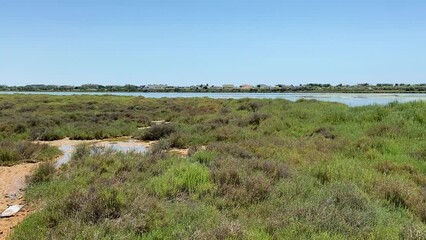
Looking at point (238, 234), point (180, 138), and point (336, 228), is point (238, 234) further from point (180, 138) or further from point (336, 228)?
point (180, 138)

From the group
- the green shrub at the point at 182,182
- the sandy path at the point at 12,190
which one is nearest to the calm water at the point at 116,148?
the sandy path at the point at 12,190

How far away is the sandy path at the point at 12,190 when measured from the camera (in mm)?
6328

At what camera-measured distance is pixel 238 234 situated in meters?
4.73

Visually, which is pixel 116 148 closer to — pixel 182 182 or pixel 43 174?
pixel 43 174

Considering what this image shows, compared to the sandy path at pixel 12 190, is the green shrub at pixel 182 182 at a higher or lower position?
higher

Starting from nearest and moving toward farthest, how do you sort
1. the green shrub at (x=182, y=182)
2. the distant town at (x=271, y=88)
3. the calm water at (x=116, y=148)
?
the green shrub at (x=182, y=182) < the calm water at (x=116, y=148) < the distant town at (x=271, y=88)

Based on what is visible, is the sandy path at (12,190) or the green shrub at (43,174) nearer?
the sandy path at (12,190)

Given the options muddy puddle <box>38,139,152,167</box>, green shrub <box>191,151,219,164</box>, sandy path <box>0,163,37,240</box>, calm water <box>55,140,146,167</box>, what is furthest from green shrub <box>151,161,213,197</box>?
muddy puddle <box>38,139,152,167</box>

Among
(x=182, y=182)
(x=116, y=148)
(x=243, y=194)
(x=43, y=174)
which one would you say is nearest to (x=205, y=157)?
(x=182, y=182)

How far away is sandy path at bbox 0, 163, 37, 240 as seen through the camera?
633cm

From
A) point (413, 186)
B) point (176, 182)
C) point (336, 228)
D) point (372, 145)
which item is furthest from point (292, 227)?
point (372, 145)

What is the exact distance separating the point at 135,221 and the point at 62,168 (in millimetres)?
5485

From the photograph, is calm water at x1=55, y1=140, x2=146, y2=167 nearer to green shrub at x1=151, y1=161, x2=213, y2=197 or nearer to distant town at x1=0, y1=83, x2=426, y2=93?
green shrub at x1=151, y1=161, x2=213, y2=197

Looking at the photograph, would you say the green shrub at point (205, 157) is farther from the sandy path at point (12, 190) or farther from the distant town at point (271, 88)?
the distant town at point (271, 88)
